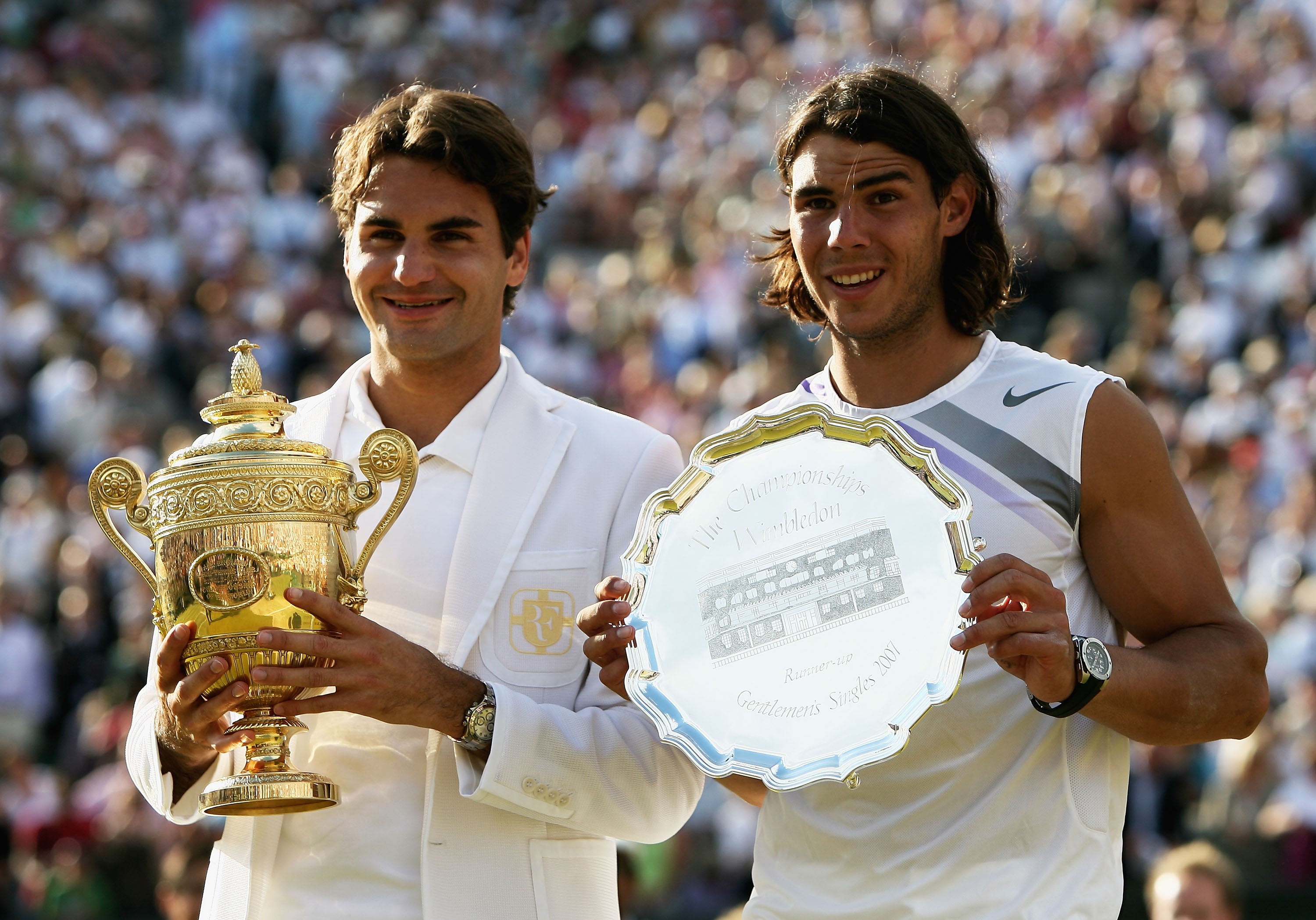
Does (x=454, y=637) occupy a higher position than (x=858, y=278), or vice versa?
(x=858, y=278)

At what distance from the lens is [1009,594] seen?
268cm

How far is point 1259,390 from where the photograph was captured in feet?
35.1

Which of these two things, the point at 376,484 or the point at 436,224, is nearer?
the point at 376,484

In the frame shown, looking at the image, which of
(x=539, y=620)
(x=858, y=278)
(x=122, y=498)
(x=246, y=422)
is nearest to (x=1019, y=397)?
(x=858, y=278)

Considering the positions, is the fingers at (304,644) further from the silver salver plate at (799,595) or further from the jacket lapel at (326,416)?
the jacket lapel at (326,416)

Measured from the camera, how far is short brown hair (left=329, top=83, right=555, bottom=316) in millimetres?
3508

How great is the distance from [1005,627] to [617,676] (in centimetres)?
71

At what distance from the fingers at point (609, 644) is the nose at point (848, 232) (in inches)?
29.0

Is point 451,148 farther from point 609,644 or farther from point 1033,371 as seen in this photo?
point 1033,371

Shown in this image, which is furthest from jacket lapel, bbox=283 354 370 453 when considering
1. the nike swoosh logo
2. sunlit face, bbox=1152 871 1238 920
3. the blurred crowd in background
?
sunlit face, bbox=1152 871 1238 920

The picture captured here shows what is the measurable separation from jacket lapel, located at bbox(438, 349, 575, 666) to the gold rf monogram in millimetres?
51

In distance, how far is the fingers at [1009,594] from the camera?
105 inches

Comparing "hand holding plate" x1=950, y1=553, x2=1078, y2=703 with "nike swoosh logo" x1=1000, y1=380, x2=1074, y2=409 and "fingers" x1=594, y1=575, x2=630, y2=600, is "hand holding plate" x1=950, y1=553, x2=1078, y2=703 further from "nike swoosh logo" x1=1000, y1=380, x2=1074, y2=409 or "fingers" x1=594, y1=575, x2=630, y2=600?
"fingers" x1=594, y1=575, x2=630, y2=600

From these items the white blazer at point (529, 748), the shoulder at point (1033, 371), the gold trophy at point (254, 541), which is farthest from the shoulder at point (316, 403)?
the shoulder at point (1033, 371)
